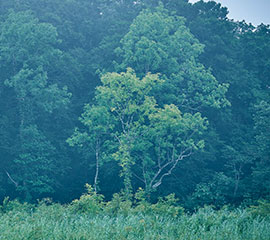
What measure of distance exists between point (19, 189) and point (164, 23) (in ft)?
42.2

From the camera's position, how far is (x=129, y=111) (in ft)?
61.1

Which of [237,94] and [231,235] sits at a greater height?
[237,94]

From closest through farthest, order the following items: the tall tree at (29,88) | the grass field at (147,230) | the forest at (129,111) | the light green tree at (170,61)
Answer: the grass field at (147,230) < the forest at (129,111) < the tall tree at (29,88) < the light green tree at (170,61)

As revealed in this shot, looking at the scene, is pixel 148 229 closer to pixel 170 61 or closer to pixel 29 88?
pixel 29 88

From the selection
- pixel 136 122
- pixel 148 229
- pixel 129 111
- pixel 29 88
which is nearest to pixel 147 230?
pixel 148 229

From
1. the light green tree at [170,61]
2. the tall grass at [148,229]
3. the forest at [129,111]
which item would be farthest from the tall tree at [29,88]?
the tall grass at [148,229]

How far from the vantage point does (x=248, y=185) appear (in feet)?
66.1

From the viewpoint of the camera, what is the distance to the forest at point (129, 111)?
1895cm

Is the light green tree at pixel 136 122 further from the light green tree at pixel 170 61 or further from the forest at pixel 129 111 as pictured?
the light green tree at pixel 170 61

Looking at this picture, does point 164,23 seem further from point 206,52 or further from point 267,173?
point 267,173

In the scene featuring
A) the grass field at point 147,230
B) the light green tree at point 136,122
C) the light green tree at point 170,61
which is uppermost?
the light green tree at point 170,61

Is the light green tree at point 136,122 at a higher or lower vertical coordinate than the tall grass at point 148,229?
higher

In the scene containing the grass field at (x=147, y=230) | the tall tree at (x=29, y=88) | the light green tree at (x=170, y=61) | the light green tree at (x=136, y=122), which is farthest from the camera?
the light green tree at (x=170, y=61)

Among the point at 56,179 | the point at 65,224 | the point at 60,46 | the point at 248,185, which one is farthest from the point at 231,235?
the point at 60,46
